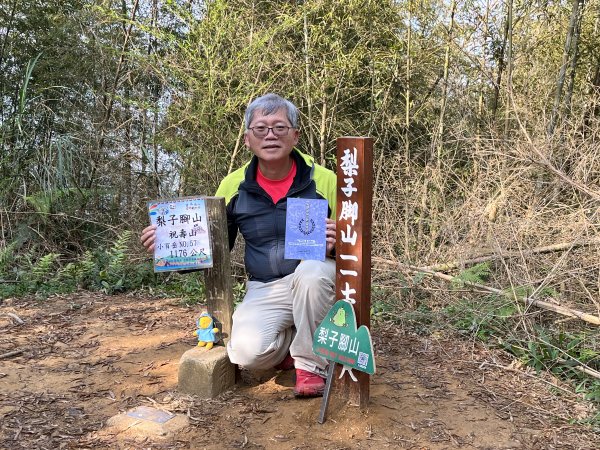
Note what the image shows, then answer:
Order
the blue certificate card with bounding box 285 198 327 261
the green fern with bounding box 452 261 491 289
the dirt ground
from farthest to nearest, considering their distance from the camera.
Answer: the green fern with bounding box 452 261 491 289
the blue certificate card with bounding box 285 198 327 261
the dirt ground

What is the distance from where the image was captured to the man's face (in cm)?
245

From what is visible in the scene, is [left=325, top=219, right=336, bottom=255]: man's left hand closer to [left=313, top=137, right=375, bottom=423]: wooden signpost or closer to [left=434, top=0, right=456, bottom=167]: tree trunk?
[left=313, top=137, right=375, bottom=423]: wooden signpost

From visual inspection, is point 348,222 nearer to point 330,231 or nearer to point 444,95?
point 330,231

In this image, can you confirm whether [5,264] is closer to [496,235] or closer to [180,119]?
[180,119]

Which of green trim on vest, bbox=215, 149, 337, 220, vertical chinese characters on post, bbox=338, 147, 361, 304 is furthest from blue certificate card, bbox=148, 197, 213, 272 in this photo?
vertical chinese characters on post, bbox=338, 147, 361, 304

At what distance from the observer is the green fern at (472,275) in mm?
3613

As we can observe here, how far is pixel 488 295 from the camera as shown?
358 cm

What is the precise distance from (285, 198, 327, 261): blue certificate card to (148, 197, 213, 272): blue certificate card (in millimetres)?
474

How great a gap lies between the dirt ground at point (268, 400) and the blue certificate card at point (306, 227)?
74 cm

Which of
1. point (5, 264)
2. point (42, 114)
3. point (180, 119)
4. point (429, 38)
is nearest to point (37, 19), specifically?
point (42, 114)

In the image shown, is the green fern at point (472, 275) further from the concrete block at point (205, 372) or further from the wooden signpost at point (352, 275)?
the concrete block at point (205, 372)

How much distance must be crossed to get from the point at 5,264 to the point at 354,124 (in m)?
3.90

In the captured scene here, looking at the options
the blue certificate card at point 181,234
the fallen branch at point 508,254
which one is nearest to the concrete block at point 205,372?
the blue certificate card at point 181,234

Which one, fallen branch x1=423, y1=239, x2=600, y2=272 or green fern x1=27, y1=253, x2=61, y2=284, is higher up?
fallen branch x1=423, y1=239, x2=600, y2=272
